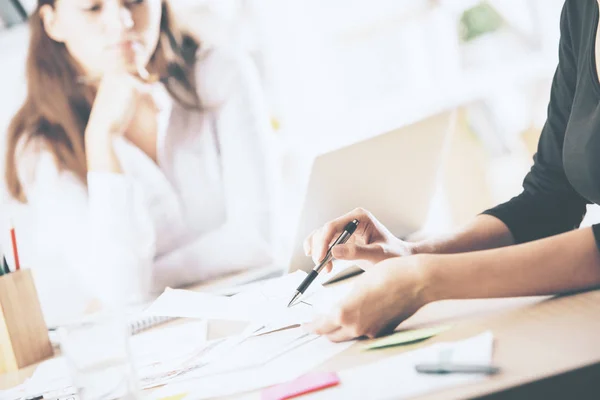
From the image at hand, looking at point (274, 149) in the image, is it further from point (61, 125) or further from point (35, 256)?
point (35, 256)

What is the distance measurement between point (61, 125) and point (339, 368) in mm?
1156

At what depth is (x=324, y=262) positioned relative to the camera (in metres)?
0.96

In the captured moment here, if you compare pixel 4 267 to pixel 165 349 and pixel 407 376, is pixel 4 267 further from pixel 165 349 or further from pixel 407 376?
pixel 407 376

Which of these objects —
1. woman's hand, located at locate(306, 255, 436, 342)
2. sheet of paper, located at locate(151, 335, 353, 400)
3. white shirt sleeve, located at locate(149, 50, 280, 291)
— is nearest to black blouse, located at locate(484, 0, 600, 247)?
woman's hand, located at locate(306, 255, 436, 342)

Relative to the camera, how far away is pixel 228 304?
0.98m

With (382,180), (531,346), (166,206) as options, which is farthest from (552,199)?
(166,206)

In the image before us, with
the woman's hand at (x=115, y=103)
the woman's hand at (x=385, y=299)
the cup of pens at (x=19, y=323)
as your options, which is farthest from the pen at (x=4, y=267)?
the woman's hand at (x=385, y=299)

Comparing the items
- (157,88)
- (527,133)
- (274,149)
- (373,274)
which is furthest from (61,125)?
(527,133)

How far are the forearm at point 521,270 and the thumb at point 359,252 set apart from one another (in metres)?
0.16

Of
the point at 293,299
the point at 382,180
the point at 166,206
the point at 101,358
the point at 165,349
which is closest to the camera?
the point at 101,358

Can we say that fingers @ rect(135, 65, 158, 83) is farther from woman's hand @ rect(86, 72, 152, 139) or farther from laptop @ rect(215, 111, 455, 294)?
laptop @ rect(215, 111, 455, 294)

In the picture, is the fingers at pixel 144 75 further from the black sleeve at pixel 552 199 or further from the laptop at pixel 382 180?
the black sleeve at pixel 552 199

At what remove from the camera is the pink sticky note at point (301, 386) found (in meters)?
0.65

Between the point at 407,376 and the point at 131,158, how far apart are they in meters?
1.21
